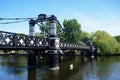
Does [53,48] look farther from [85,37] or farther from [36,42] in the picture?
[85,37]

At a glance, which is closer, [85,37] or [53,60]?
[53,60]

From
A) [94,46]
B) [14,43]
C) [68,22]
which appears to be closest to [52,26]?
[14,43]

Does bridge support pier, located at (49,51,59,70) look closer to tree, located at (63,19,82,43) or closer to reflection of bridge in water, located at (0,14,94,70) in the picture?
reflection of bridge in water, located at (0,14,94,70)

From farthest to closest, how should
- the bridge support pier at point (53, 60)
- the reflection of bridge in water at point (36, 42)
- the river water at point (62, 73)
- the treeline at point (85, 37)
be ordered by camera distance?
the treeline at point (85, 37), the bridge support pier at point (53, 60), the river water at point (62, 73), the reflection of bridge in water at point (36, 42)

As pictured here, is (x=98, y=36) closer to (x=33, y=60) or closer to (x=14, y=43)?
(x=33, y=60)

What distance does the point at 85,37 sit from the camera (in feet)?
343

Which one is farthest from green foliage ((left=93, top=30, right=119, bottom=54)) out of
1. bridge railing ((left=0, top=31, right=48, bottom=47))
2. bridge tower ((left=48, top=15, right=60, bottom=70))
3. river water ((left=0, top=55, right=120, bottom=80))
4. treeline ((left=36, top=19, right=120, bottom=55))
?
bridge railing ((left=0, top=31, right=48, bottom=47))

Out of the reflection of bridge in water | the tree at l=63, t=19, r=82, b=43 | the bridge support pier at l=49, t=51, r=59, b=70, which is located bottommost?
the bridge support pier at l=49, t=51, r=59, b=70

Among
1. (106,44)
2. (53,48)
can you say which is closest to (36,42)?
(53,48)

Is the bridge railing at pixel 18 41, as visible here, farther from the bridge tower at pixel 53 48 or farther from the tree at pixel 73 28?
the tree at pixel 73 28

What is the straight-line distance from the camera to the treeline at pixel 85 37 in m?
88.3

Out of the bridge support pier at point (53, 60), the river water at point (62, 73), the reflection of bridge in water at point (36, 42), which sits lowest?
the river water at point (62, 73)

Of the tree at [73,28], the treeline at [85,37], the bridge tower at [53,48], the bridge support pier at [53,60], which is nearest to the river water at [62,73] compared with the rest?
the bridge support pier at [53,60]

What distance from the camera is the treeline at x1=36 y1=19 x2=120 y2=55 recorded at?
290 feet
